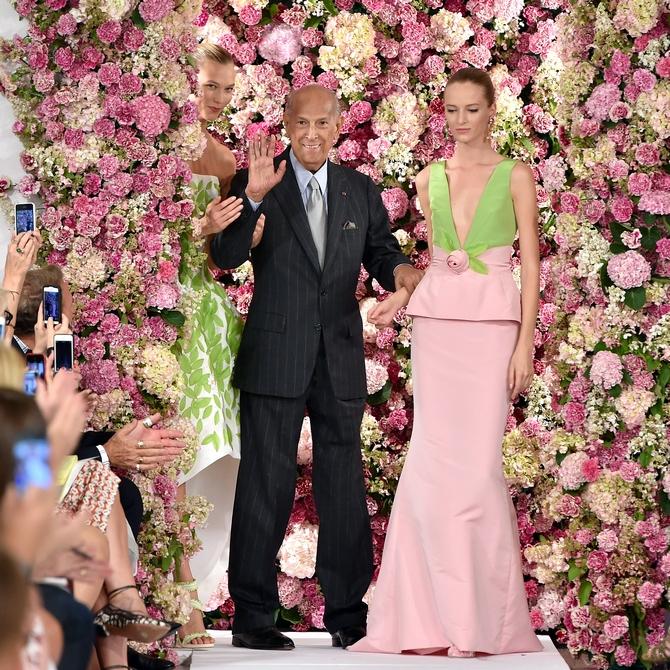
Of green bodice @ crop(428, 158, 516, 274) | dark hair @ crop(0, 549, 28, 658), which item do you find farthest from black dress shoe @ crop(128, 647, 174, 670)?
dark hair @ crop(0, 549, 28, 658)

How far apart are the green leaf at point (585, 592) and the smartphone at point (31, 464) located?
11.5 feet

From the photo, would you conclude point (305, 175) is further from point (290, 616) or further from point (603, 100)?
point (290, 616)

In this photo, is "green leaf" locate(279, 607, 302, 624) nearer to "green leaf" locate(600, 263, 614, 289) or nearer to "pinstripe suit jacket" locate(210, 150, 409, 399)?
"pinstripe suit jacket" locate(210, 150, 409, 399)

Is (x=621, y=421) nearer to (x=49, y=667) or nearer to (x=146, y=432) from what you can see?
(x=146, y=432)

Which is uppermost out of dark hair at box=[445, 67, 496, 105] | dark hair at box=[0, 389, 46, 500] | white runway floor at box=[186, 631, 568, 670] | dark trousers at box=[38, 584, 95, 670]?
dark hair at box=[445, 67, 496, 105]

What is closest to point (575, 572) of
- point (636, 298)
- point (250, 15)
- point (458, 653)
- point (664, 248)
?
point (458, 653)

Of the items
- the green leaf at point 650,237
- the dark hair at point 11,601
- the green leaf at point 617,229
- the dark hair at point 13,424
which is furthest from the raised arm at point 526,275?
the dark hair at point 11,601

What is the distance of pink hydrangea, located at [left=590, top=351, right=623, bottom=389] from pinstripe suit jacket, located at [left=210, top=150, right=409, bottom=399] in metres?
0.95

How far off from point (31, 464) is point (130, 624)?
2.05 metres

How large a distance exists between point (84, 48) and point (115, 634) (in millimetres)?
2096

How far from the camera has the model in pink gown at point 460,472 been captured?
535 cm

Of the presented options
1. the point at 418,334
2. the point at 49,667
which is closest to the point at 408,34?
the point at 418,334

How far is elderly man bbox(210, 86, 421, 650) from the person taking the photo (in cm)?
567

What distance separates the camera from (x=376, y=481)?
21.5ft
